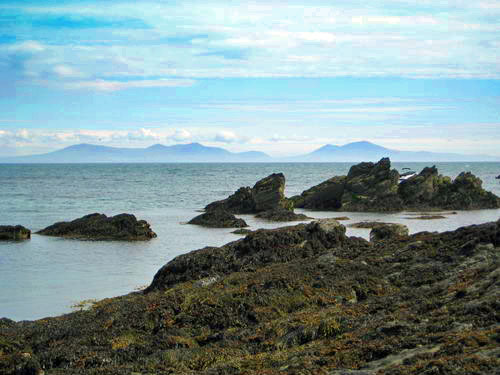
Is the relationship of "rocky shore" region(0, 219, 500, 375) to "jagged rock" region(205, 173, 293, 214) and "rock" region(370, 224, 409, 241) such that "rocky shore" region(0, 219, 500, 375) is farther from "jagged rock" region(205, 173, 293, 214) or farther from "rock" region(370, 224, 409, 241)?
"jagged rock" region(205, 173, 293, 214)

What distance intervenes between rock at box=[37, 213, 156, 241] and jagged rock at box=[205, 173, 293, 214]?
1497cm

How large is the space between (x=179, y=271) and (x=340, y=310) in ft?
21.0

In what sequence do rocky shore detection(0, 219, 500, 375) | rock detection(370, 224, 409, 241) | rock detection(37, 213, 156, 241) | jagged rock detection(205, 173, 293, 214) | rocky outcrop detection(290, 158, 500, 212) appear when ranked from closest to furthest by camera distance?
1. rocky shore detection(0, 219, 500, 375)
2. rock detection(370, 224, 409, 241)
3. rock detection(37, 213, 156, 241)
4. jagged rock detection(205, 173, 293, 214)
5. rocky outcrop detection(290, 158, 500, 212)

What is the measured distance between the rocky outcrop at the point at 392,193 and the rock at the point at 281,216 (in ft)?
26.0

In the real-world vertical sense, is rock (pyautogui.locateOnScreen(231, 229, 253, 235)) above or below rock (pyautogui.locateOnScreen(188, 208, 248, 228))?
below

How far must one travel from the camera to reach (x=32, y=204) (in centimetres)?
5066

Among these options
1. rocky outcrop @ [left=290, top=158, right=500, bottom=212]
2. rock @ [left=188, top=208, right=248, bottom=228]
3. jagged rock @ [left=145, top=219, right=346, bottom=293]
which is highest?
rocky outcrop @ [left=290, top=158, right=500, bottom=212]

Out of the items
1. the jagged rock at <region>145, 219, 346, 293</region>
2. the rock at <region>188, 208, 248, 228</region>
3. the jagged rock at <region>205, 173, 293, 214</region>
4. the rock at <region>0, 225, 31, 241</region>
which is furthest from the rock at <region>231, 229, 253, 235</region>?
the jagged rock at <region>145, 219, 346, 293</region>

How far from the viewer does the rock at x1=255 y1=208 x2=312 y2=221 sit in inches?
1513

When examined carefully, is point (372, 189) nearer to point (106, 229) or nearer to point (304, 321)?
point (106, 229)

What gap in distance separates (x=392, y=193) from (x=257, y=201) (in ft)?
38.8

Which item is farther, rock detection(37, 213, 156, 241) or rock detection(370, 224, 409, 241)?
rock detection(37, 213, 156, 241)

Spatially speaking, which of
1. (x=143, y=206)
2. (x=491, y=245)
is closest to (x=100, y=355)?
(x=491, y=245)

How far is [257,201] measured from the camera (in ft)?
149
